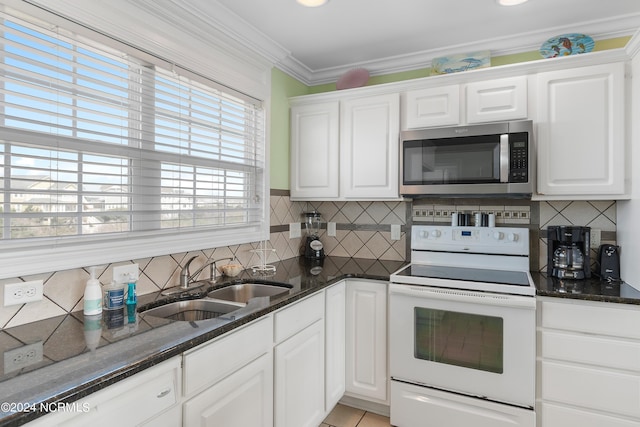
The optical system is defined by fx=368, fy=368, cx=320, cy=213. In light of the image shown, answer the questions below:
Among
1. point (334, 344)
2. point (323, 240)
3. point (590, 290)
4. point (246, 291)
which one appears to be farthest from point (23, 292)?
point (590, 290)

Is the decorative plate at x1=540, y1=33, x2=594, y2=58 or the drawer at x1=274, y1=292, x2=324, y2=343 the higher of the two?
the decorative plate at x1=540, y1=33, x2=594, y2=58

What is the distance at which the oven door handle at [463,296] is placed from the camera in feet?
6.13

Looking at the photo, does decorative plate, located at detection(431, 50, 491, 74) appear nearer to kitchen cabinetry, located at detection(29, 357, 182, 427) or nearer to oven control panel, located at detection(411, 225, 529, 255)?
oven control panel, located at detection(411, 225, 529, 255)

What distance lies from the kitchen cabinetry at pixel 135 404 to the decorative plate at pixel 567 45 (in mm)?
2632

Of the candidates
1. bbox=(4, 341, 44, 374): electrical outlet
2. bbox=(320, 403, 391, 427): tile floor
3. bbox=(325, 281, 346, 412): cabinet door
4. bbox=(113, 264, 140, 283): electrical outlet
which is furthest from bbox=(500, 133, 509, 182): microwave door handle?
bbox=(4, 341, 44, 374): electrical outlet

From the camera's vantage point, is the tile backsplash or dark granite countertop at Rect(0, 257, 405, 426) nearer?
dark granite countertop at Rect(0, 257, 405, 426)

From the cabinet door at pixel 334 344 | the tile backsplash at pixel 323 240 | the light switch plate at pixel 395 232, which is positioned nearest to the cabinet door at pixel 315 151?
the tile backsplash at pixel 323 240

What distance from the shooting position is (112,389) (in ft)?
3.18

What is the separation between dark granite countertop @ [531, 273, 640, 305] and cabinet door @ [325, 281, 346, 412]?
108 cm

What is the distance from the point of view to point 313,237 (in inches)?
118

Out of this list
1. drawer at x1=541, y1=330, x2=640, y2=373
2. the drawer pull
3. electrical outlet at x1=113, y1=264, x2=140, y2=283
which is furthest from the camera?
drawer at x1=541, y1=330, x2=640, y2=373

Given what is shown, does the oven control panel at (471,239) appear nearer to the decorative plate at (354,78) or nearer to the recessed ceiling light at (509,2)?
the decorative plate at (354,78)

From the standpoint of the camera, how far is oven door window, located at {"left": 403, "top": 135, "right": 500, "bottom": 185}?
2.16m

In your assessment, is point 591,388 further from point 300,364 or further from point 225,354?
point 225,354
